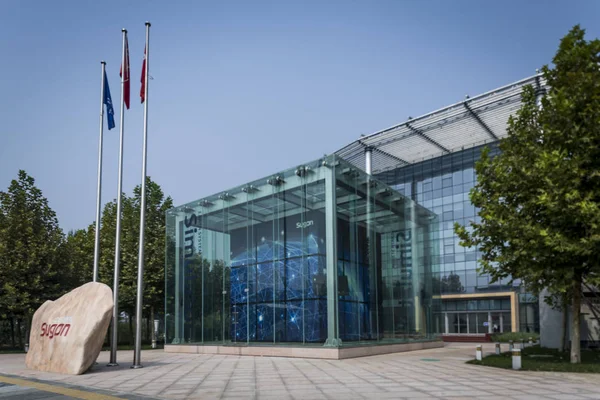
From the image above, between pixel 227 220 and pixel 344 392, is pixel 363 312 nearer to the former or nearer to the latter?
pixel 227 220

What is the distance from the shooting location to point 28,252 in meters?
36.3

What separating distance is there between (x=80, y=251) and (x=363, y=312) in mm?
27794

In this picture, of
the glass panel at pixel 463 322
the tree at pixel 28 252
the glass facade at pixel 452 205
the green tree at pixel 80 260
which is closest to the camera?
the tree at pixel 28 252

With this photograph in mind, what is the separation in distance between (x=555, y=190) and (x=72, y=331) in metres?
17.5

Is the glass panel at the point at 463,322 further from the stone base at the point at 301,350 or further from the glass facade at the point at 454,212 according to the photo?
the stone base at the point at 301,350

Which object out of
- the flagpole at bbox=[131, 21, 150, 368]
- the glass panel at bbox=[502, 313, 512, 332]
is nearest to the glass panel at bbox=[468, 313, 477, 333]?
the glass panel at bbox=[502, 313, 512, 332]

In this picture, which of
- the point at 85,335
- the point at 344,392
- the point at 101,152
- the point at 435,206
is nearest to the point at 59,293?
the point at 101,152

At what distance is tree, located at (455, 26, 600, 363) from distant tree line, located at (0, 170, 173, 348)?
26.6 meters

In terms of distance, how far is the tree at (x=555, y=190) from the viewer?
1856cm

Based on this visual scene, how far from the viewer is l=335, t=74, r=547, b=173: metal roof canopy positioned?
4294 cm

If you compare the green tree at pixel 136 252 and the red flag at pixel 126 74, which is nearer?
the red flag at pixel 126 74

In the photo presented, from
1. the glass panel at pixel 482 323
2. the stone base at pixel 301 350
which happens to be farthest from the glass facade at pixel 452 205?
the stone base at pixel 301 350

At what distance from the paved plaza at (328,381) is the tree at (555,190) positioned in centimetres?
411

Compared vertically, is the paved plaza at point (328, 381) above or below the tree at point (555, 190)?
below
